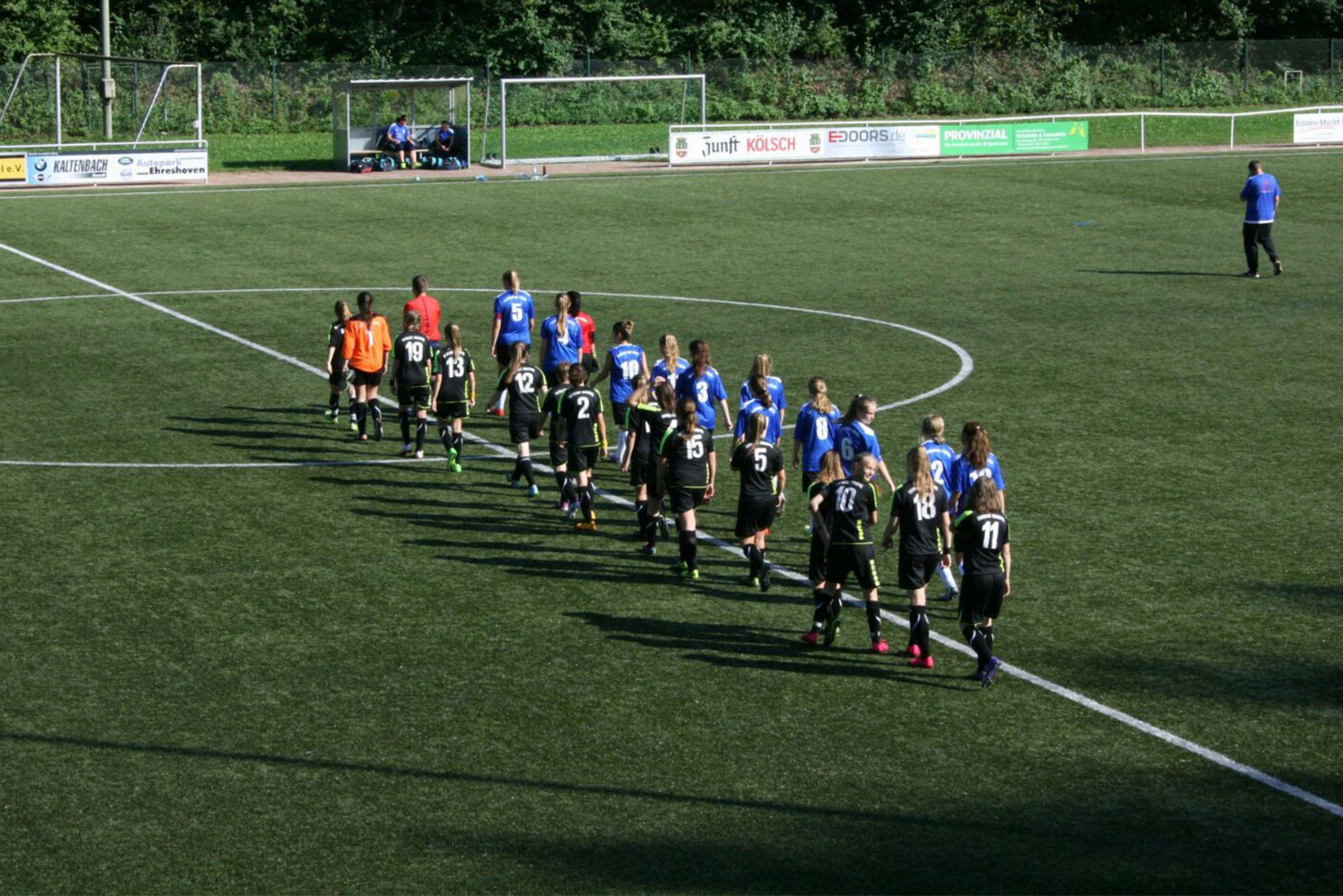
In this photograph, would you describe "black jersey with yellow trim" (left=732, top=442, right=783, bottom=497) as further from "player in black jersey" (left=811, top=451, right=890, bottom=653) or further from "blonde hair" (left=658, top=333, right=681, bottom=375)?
"blonde hair" (left=658, top=333, right=681, bottom=375)

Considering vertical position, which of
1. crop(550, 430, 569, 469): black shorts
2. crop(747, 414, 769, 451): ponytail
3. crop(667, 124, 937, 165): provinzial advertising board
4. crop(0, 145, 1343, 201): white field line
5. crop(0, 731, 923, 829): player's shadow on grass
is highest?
crop(667, 124, 937, 165): provinzial advertising board

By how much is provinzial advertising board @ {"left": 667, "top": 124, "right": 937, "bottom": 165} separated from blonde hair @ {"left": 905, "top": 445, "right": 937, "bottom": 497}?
4243 cm

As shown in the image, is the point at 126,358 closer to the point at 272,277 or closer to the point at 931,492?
the point at 272,277

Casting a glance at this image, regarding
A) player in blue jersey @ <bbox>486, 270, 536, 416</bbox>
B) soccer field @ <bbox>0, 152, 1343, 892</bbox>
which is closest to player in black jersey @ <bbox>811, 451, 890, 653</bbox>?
soccer field @ <bbox>0, 152, 1343, 892</bbox>

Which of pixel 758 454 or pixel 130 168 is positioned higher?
pixel 130 168

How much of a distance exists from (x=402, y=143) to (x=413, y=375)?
1385 inches

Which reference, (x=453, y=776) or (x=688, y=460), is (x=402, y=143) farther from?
(x=453, y=776)

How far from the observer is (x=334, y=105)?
56.3m

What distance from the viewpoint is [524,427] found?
20.0m

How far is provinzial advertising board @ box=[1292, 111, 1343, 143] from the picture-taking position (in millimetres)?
62781

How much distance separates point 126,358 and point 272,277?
26.4 ft

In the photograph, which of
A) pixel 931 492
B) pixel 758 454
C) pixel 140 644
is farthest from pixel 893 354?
pixel 140 644

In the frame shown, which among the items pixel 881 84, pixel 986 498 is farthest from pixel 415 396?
pixel 881 84

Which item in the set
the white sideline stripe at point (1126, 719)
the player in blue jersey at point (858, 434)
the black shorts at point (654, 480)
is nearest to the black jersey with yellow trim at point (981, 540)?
the white sideline stripe at point (1126, 719)
